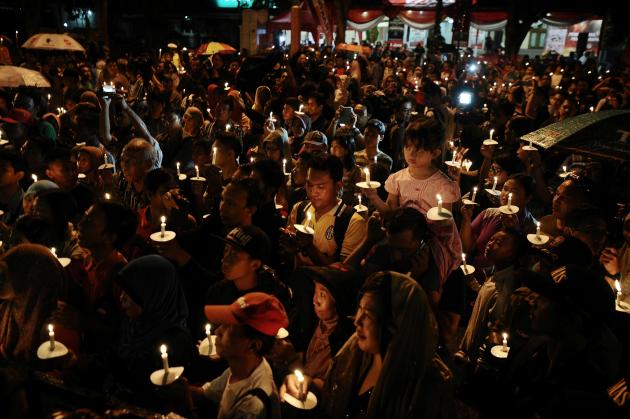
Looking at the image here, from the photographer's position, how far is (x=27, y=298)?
3.12 meters

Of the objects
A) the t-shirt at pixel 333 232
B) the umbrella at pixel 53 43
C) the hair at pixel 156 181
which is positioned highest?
the umbrella at pixel 53 43

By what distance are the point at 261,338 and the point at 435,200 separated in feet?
6.74

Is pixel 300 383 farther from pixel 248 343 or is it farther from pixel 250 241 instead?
pixel 250 241

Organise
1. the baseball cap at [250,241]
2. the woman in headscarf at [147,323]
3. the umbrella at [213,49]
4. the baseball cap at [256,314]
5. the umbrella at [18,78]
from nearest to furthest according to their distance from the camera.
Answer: the baseball cap at [256,314] → the woman in headscarf at [147,323] → the baseball cap at [250,241] → the umbrella at [18,78] → the umbrella at [213,49]

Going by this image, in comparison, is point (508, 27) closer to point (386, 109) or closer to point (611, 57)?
point (611, 57)

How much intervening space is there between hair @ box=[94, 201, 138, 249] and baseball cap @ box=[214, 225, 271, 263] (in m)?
0.77

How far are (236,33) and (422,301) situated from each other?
35797 millimetres

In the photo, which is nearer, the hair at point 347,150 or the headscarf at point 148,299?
the headscarf at point 148,299

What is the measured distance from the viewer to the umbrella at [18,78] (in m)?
7.51

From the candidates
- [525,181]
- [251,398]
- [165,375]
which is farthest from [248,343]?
[525,181]

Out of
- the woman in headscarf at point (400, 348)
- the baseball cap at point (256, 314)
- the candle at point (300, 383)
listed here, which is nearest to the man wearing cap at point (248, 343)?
the baseball cap at point (256, 314)

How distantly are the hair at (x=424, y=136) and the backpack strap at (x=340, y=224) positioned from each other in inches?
30.1

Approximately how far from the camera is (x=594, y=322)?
2.76 metres

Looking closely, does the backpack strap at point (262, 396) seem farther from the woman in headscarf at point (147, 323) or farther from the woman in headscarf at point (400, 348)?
the woman in headscarf at point (147, 323)
